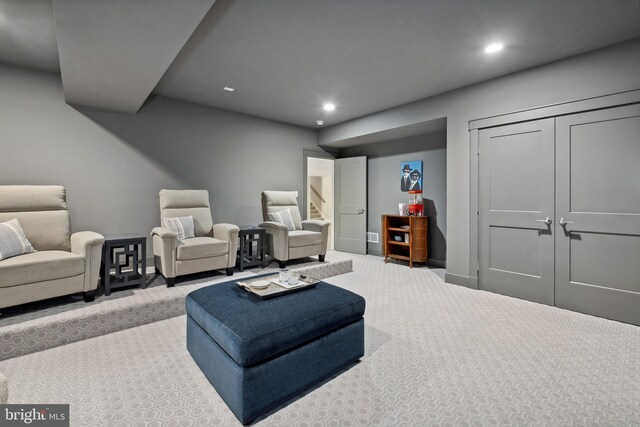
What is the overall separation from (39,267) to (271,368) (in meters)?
2.20

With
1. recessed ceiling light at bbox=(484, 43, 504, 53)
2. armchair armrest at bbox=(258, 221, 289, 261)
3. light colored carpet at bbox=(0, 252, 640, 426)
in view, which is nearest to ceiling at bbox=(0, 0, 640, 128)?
recessed ceiling light at bbox=(484, 43, 504, 53)

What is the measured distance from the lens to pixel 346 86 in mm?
3684

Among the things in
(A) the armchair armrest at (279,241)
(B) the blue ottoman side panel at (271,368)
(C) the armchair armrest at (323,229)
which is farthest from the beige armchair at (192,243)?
(B) the blue ottoman side panel at (271,368)

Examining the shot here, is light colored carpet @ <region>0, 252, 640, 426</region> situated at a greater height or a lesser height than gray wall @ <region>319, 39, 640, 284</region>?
lesser

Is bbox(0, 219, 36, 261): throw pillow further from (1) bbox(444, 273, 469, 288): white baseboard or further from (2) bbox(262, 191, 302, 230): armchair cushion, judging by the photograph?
(1) bbox(444, 273, 469, 288): white baseboard

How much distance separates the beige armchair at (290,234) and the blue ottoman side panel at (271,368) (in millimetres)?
2145

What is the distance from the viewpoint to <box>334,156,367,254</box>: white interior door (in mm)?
5645

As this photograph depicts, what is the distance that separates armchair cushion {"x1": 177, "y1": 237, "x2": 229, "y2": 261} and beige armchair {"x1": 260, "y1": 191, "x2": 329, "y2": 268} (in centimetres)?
76

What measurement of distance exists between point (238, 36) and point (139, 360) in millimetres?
2615

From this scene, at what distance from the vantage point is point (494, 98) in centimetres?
338

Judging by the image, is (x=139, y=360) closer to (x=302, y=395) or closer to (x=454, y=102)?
(x=302, y=395)

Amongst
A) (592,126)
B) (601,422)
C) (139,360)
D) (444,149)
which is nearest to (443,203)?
(444,149)

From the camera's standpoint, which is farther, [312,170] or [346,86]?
[312,170]

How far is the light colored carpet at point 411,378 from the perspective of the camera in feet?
4.90
